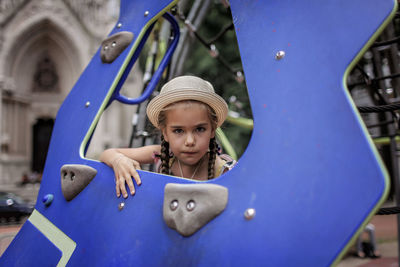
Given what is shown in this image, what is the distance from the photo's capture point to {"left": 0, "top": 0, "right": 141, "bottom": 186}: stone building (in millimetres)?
10812

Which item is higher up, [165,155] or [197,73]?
[197,73]

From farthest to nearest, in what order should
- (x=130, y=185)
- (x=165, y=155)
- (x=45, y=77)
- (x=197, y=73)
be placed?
1. (x=45, y=77)
2. (x=197, y=73)
3. (x=165, y=155)
4. (x=130, y=185)

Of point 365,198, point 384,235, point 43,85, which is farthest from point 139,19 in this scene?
point 43,85

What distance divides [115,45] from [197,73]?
6844 mm

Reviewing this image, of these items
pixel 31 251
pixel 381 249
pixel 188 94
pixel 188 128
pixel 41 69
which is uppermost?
pixel 41 69

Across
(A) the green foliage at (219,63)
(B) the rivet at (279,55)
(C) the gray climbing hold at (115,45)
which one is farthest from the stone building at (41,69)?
(B) the rivet at (279,55)

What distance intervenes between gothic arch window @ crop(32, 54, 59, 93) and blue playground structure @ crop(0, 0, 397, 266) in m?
12.1

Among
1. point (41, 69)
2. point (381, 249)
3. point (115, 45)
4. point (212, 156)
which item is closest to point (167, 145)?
point (212, 156)

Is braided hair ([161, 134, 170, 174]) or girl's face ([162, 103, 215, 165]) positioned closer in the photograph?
girl's face ([162, 103, 215, 165])

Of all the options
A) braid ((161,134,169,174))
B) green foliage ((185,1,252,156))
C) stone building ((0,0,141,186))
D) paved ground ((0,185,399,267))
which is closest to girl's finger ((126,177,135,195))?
braid ((161,134,169,174))

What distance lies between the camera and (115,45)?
1.30 metres

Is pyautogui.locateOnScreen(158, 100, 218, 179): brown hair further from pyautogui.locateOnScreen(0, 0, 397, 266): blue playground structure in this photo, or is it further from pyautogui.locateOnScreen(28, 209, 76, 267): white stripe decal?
pyautogui.locateOnScreen(28, 209, 76, 267): white stripe decal

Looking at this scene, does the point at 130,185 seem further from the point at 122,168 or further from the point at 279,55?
the point at 279,55

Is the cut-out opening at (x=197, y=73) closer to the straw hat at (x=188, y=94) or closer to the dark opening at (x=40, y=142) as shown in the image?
the straw hat at (x=188, y=94)
